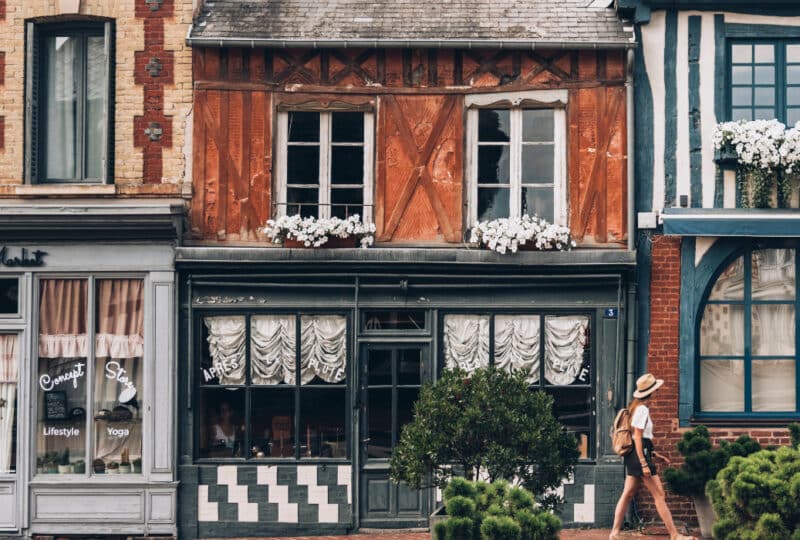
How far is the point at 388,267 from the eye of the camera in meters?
16.0

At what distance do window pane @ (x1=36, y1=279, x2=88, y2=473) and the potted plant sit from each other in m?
6.95

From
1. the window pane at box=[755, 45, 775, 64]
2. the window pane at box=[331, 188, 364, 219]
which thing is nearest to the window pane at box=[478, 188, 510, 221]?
the window pane at box=[331, 188, 364, 219]

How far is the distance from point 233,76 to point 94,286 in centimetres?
301

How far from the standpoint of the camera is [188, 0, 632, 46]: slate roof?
16125 mm

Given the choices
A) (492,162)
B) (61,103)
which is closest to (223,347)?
(61,103)

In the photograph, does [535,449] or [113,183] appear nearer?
[535,449]

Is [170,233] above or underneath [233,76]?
underneath

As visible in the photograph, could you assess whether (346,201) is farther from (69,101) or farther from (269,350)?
(69,101)

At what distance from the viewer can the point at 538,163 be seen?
16.5 m

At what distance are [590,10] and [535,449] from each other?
5920 millimetres

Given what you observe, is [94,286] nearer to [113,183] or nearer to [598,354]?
[113,183]

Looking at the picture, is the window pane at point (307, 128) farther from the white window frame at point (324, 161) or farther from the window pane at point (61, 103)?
the window pane at point (61, 103)

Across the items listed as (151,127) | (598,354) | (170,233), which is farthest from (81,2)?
(598,354)

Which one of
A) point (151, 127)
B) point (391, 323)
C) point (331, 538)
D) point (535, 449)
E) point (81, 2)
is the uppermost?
point (81, 2)
